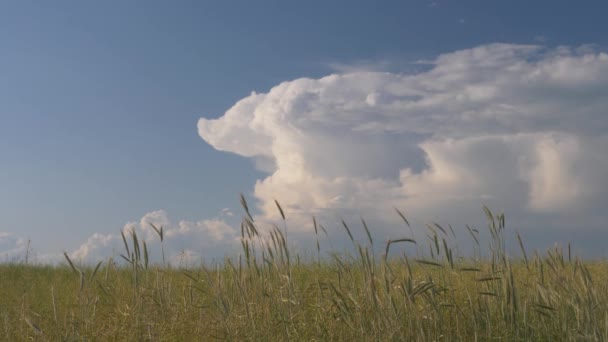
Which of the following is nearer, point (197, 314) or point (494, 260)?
point (494, 260)

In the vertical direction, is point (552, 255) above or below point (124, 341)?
above

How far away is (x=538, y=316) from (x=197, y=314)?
307 cm

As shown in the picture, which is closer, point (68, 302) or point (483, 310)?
point (483, 310)

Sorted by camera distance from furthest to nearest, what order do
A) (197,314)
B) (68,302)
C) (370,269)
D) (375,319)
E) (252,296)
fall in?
(68,302), (197,314), (252,296), (375,319), (370,269)

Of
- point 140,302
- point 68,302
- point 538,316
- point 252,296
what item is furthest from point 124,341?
point 538,316

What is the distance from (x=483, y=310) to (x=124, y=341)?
2.78 m

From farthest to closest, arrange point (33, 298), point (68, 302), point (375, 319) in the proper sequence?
point (33, 298)
point (68, 302)
point (375, 319)

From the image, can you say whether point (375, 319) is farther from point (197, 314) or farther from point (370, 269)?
point (197, 314)

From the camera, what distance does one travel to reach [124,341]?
14.4 ft

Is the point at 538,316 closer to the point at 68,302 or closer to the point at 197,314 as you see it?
the point at 197,314

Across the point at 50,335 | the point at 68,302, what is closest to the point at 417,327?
the point at 50,335

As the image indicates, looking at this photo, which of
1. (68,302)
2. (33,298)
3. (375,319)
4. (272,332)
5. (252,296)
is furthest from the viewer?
(33,298)

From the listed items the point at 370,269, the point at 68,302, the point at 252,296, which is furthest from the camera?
the point at 68,302

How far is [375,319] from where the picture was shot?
4.10 m
